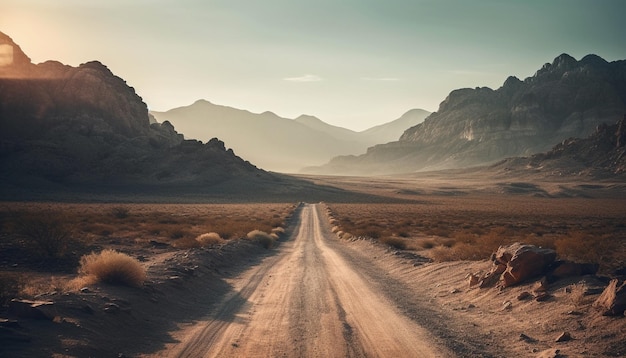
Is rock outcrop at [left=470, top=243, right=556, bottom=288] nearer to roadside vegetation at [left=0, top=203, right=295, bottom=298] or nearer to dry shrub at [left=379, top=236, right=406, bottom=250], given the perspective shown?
roadside vegetation at [left=0, top=203, right=295, bottom=298]

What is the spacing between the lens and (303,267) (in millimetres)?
20625

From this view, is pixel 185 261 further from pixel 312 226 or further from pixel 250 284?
pixel 312 226

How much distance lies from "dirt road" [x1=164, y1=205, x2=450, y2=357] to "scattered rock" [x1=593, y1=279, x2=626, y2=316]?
3680 mm

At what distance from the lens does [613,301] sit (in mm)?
9156

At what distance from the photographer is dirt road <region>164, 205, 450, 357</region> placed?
8.82 meters

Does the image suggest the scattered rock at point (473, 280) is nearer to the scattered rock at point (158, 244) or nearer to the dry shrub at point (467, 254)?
the dry shrub at point (467, 254)

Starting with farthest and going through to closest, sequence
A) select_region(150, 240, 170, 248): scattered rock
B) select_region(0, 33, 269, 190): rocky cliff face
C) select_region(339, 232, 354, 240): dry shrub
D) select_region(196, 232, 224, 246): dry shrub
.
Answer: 1. select_region(0, 33, 269, 190): rocky cliff face
2. select_region(339, 232, 354, 240): dry shrub
3. select_region(150, 240, 170, 248): scattered rock
4. select_region(196, 232, 224, 246): dry shrub

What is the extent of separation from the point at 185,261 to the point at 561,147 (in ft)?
634

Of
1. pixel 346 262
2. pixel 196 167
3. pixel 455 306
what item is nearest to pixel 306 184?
pixel 196 167

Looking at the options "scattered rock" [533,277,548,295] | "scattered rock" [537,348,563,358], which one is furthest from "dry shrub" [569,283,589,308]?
"scattered rock" [537,348,563,358]

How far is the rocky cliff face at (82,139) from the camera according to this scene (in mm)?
107125

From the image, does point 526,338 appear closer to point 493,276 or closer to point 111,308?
point 493,276

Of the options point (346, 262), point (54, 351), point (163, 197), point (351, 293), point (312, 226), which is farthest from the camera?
point (163, 197)

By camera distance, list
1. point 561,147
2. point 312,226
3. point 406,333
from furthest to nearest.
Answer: point 561,147, point 312,226, point 406,333
